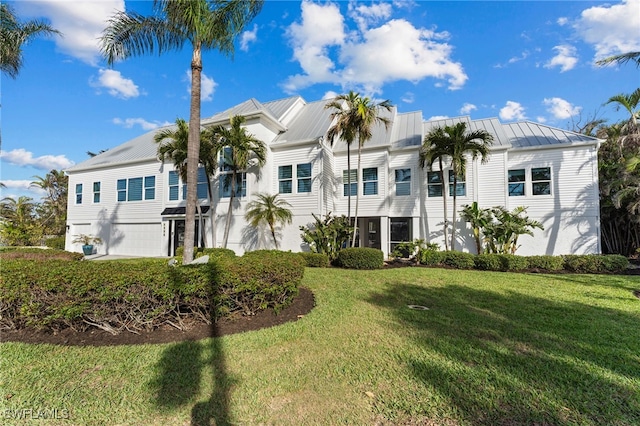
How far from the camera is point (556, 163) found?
13359 mm

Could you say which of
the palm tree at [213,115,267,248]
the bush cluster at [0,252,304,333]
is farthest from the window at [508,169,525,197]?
the bush cluster at [0,252,304,333]

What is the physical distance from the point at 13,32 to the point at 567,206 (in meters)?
25.2

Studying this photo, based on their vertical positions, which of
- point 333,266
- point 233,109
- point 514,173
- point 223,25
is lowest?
point 333,266

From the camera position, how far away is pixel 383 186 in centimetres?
1493

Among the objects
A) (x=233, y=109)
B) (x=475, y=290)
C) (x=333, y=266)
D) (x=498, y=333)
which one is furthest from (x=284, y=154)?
(x=498, y=333)

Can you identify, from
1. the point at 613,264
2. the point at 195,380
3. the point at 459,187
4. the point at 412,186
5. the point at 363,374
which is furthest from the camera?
the point at 412,186

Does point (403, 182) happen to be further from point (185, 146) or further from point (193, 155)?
point (185, 146)

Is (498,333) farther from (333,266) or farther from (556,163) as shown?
(556,163)

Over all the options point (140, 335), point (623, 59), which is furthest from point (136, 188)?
point (623, 59)

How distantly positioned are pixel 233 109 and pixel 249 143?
430cm

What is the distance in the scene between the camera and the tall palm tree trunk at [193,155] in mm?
6559

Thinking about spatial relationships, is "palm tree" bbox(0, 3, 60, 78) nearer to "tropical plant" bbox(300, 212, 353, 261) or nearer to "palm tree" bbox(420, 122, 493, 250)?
"tropical plant" bbox(300, 212, 353, 261)

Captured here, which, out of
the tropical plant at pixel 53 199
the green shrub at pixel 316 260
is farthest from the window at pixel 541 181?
the tropical plant at pixel 53 199

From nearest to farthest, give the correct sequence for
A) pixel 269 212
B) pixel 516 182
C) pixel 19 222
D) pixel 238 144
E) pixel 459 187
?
pixel 238 144
pixel 269 212
pixel 516 182
pixel 459 187
pixel 19 222
